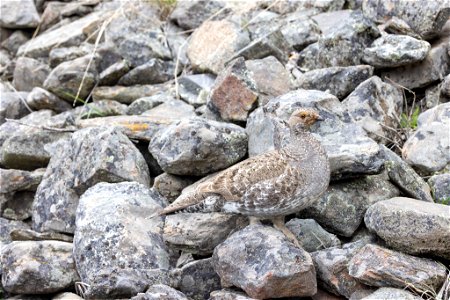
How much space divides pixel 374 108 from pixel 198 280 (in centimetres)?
287

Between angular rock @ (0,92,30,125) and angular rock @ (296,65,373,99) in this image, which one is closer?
angular rock @ (296,65,373,99)

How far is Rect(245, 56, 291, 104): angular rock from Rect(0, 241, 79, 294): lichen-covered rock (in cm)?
280

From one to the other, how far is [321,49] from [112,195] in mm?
3192

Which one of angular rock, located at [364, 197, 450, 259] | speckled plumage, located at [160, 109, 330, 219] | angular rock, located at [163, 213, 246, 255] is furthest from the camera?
angular rock, located at [163, 213, 246, 255]

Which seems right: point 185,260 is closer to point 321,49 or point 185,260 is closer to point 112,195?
point 112,195

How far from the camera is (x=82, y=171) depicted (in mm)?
8336

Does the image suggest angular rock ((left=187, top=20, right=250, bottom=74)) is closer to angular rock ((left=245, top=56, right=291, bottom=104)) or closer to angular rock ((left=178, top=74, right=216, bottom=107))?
angular rock ((left=178, top=74, right=216, bottom=107))

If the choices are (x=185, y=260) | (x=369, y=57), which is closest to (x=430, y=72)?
(x=369, y=57)

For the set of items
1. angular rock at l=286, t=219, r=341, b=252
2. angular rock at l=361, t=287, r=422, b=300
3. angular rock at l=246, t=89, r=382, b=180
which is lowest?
angular rock at l=286, t=219, r=341, b=252

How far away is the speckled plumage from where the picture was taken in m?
6.81

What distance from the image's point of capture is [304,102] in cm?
793

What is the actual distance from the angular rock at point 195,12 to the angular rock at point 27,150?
2772 mm

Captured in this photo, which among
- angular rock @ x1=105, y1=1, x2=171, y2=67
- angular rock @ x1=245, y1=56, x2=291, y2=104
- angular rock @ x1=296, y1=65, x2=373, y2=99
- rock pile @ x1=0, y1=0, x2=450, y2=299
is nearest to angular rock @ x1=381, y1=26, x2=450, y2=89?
rock pile @ x1=0, y1=0, x2=450, y2=299

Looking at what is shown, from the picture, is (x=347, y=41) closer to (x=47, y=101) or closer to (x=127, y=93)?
(x=127, y=93)
